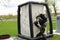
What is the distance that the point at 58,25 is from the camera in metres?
1.16

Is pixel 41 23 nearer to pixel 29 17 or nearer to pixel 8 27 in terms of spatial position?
pixel 29 17

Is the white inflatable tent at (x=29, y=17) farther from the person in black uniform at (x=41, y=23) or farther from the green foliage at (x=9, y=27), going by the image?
the green foliage at (x=9, y=27)

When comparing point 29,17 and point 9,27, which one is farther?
point 9,27

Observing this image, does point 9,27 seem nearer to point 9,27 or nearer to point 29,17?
point 9,27

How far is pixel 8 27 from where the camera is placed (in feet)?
4.37

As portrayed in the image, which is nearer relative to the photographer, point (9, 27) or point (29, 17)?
point (29, 17)

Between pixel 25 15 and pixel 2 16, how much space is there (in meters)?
0.44

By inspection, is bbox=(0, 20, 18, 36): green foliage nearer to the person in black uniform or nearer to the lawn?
the lawn

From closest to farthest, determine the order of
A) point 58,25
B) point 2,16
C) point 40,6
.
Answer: point 40,6, point 58,25, point 2,16

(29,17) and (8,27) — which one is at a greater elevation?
(29,17)

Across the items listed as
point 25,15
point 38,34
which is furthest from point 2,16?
point 38,34

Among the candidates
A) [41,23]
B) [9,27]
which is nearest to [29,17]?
[41,23]

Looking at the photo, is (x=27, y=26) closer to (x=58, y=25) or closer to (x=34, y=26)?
(x=34, y=26)

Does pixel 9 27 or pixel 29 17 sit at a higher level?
pixel 29 17
